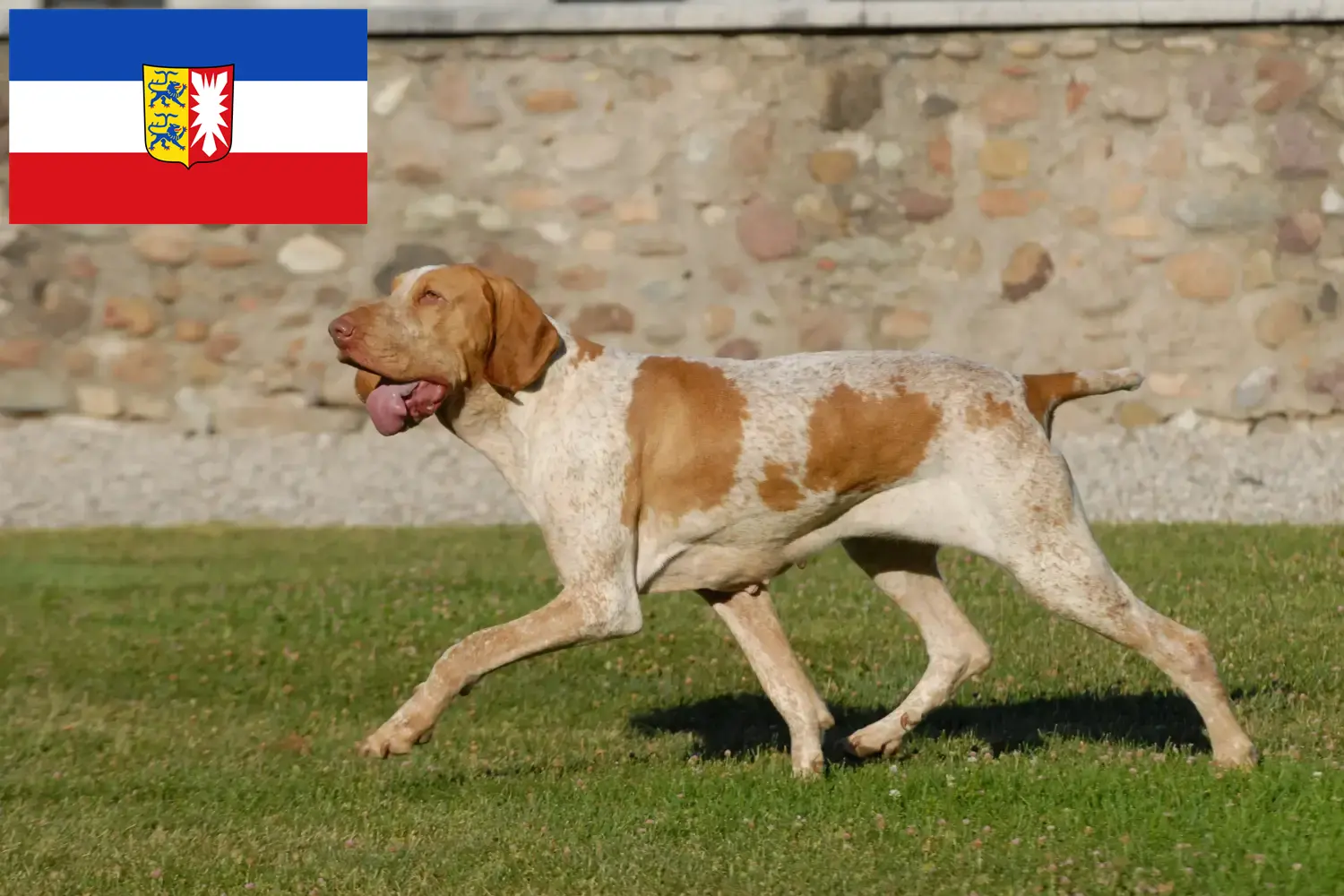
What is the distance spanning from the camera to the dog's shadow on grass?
7.20 metres

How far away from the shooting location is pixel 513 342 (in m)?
6.17

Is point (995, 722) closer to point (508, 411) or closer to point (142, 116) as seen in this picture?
point (508, 411)

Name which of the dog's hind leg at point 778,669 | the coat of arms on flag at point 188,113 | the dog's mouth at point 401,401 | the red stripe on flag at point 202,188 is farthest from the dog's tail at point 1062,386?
the coat of arms on flag at point 188,113

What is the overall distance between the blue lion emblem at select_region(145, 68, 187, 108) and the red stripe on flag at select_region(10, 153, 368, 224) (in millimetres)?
448

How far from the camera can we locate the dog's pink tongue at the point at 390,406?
6145 mm

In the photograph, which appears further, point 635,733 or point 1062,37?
point 1062,37

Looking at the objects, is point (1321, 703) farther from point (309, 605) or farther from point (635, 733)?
point (309, 605)

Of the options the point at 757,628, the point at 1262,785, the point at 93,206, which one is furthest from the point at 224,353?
the point at 1262,785

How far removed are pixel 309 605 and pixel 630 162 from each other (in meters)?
5.22

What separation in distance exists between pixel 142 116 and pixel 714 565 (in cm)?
944

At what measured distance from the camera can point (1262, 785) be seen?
5.93 metres

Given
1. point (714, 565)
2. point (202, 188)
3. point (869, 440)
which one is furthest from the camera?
point (202, 188)

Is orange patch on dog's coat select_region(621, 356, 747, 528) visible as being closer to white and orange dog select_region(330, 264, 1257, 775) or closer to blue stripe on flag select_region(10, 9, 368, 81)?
white and orange dog select_region(330, 264, 1257, 775)

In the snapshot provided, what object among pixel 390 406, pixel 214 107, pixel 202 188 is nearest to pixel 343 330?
pixel 390 406
